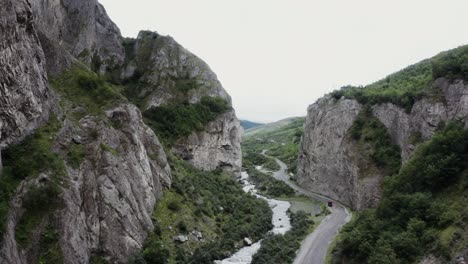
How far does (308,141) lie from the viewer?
10069cm

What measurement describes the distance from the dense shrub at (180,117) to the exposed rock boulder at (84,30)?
603 inches

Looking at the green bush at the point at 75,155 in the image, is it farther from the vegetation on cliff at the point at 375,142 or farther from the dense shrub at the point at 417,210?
the vegetation on cliff at the point at 375,142

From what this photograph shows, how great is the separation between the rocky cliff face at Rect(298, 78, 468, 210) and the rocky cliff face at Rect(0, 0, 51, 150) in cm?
4830

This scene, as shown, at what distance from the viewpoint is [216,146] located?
8806 centimetres

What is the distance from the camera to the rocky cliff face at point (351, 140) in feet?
190

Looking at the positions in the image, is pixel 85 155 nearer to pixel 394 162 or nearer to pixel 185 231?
pixel 185 231

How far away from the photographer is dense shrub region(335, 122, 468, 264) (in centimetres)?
3312

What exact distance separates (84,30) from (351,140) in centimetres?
5941

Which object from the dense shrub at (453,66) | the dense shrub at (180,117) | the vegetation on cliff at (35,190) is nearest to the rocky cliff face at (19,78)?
the vegetation on cliff at (35,190)

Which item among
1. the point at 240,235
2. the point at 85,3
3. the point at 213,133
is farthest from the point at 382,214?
the point at 85,3

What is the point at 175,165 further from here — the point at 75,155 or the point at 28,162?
the point at 28,162

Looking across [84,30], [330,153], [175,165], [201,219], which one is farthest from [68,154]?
[330,153]

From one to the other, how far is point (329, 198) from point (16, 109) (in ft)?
217

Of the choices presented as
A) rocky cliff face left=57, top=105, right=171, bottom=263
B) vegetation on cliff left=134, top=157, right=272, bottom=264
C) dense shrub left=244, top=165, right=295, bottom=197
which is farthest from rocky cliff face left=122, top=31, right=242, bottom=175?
rocky cliff face left=57, top=105, right=171, bottom=263
